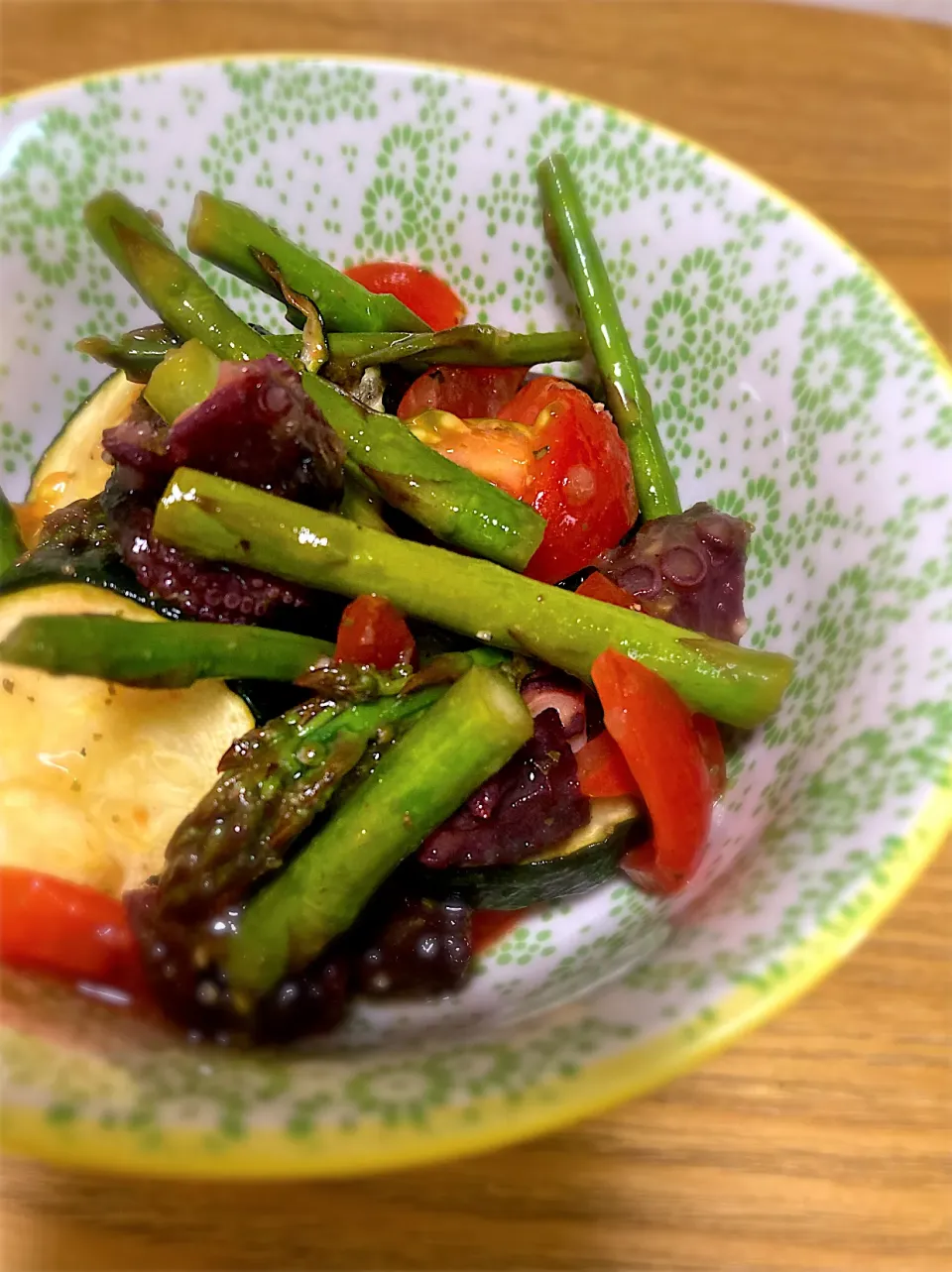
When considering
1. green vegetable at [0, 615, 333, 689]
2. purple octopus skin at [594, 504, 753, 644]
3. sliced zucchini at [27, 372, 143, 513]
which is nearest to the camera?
green vegetable at [0, 615, 333, 689]

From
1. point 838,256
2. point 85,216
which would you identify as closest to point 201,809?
point 85,216

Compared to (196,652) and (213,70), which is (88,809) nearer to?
(196,652)

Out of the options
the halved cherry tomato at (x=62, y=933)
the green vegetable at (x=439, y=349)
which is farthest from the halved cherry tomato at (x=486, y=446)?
the halved cherry tomato at (x=62, y=933)

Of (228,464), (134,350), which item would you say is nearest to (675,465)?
(228,464)

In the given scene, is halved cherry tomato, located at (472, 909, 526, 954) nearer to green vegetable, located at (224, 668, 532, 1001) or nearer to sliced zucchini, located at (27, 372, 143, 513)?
green vegetable, located at (224, 668, 532, 1001)

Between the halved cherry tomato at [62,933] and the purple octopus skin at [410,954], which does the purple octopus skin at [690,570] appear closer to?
the purple octopus skin at [410,954]

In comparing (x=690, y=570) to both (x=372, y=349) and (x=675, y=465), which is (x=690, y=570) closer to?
(x=675, y=465)

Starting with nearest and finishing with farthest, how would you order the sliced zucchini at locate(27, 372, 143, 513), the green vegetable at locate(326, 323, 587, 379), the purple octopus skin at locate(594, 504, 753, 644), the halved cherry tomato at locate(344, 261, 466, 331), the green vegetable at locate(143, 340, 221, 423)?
the green vegetable at locate(143, 340, 221, 423) < the purple octopus skin at locate(594, 504, 753, 644) < the green vegetable at locate(326, 323, 587, 379) < the sliced zucchini at locate(27, 372, 143, 513) < the halved cherry tomato at locate(344, 261, 466, 331)

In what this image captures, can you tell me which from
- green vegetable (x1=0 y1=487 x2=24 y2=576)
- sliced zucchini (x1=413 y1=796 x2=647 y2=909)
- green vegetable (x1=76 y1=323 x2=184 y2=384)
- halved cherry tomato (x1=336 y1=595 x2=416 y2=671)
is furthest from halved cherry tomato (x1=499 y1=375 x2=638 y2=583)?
green vegetable (x1=0 y1=487 x2=24 y2=576)
